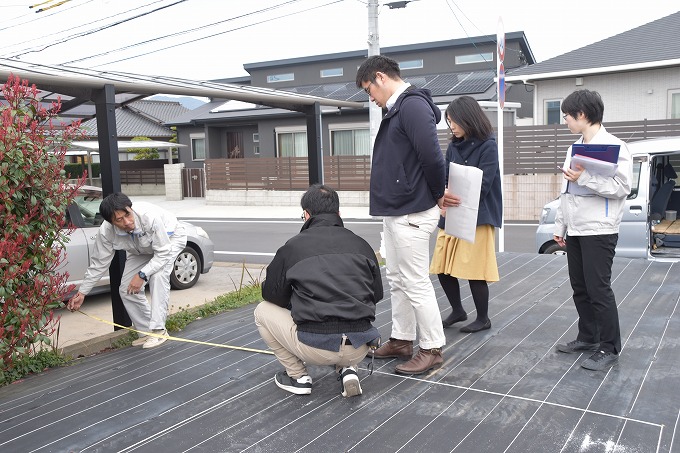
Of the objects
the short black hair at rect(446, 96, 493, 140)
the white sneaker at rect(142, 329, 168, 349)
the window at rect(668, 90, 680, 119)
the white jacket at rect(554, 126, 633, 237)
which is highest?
the window at rect(668, 90, 680, 119)

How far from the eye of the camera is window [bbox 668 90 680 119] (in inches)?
578

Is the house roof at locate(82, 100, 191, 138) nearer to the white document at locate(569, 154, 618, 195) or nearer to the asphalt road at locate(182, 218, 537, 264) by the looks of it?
the asphalt road at locate(182, 218, 537, 264)

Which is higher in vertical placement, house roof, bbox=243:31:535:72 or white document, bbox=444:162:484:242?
house roof, bbox=243:31:535:72

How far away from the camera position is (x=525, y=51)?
2648 centimetres

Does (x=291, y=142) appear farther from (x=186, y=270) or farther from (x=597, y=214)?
(x=597, y=214)

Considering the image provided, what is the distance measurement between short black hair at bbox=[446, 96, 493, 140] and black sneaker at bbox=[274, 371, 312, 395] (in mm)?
2013

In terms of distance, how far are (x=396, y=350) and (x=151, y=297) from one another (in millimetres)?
2231

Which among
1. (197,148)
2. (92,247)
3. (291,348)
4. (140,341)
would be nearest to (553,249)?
(140,341)

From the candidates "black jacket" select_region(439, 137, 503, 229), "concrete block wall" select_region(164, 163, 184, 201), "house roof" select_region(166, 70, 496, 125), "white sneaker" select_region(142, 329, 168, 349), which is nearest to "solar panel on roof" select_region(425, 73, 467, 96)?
"house roof" select_region(166, 70, 496, 125)

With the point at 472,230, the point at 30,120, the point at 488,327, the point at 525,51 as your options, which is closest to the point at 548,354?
the point at 488,327

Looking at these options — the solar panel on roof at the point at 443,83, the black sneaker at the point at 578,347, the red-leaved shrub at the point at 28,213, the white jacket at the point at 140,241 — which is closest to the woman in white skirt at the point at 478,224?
the black sneaker at the point at 578,347

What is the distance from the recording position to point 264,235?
1452 cm

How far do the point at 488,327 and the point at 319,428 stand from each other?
195 centimetres

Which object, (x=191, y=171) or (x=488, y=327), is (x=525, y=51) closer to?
(x=191, y=171)
